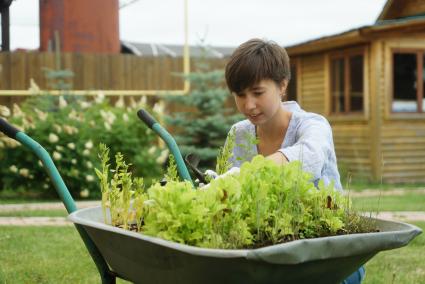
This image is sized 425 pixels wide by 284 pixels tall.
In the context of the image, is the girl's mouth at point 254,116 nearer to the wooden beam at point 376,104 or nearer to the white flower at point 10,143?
the white flower at point 10,143

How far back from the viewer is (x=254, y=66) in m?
2.39

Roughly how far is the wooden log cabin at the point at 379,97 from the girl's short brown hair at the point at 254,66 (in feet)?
30.4

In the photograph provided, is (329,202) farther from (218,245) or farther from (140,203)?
(140,203)

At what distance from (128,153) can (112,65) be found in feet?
13.9

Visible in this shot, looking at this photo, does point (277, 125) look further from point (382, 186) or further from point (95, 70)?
point (95, 70)

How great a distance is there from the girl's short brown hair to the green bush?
259 inches

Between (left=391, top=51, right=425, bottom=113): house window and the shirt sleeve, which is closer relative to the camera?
the shirt sleeve

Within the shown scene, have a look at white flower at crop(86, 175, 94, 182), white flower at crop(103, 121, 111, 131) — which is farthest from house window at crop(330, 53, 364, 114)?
white flower at crop(86, 175, 94, 182)

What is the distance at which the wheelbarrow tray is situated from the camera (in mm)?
1529

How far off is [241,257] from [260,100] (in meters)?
0.99

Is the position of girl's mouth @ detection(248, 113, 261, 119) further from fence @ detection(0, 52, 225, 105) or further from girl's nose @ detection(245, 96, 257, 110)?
fence @ detection(0, 52, 225, 105)

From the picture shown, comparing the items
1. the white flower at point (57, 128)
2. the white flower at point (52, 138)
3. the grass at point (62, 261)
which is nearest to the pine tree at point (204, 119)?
the white flower at point (57, 128)

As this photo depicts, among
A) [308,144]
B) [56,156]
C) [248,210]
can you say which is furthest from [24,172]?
[248,210]

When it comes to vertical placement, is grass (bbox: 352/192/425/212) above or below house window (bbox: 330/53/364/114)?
below
